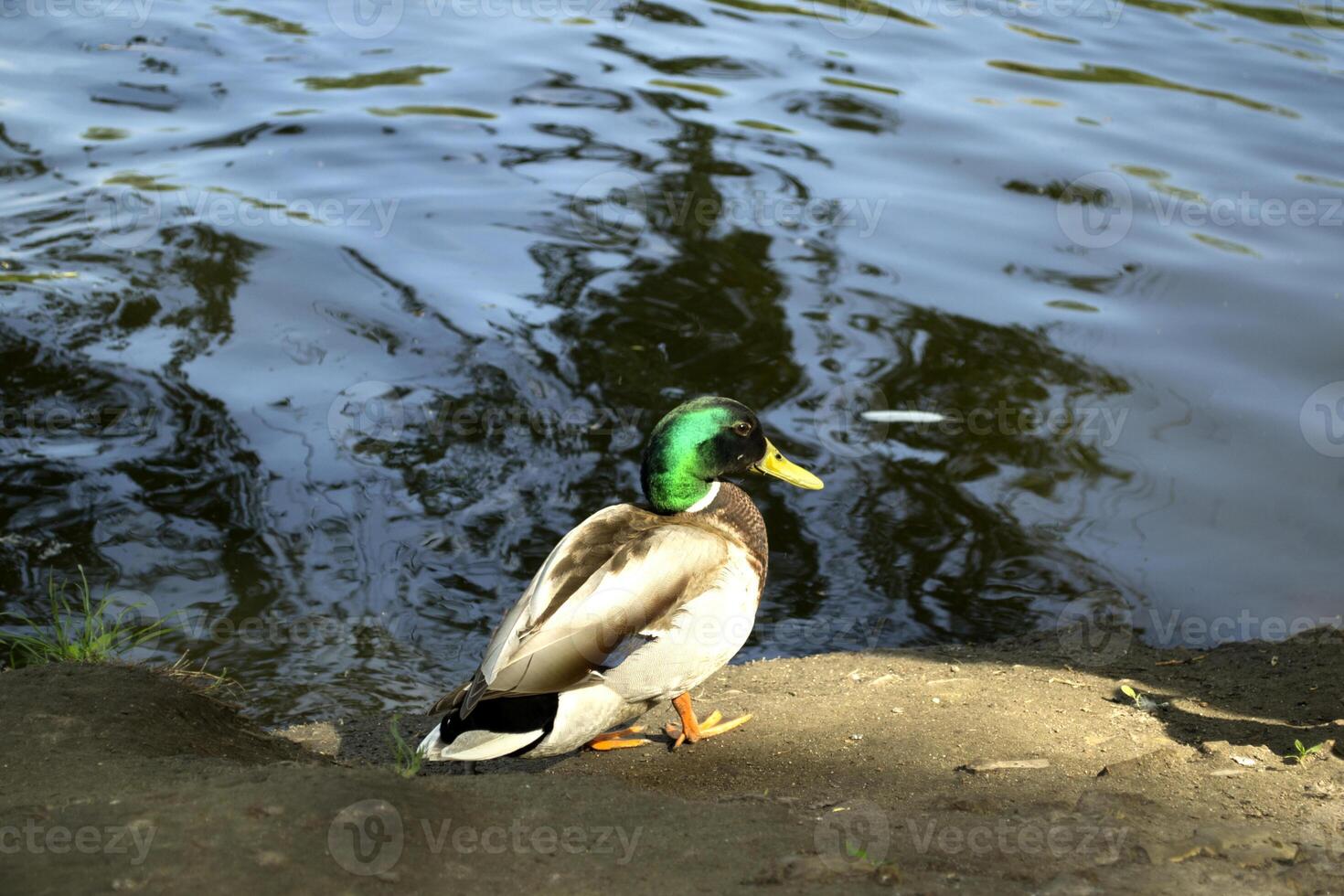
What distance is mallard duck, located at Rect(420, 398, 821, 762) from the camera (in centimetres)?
330

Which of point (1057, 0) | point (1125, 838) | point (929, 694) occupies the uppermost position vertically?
point (1057, 0)

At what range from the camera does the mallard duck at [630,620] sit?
330cm

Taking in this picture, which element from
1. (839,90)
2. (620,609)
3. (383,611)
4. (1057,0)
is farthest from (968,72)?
(620,609)

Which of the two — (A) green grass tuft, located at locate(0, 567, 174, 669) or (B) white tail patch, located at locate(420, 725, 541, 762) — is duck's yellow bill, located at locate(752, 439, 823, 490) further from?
(A) green grass tuft, located at locate(0, 567, 174, 669)

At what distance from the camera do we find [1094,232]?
8000mm

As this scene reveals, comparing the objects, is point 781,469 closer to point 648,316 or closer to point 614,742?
point 614,742

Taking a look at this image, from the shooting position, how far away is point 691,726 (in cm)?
372

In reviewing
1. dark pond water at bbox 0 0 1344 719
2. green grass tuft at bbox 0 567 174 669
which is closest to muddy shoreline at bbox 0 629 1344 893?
green grass tuft at bbox 0 567 174 669

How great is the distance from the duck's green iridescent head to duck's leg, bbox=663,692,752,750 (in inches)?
22.6

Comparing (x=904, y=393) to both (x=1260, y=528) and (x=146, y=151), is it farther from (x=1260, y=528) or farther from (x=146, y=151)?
(x=146, y=151)

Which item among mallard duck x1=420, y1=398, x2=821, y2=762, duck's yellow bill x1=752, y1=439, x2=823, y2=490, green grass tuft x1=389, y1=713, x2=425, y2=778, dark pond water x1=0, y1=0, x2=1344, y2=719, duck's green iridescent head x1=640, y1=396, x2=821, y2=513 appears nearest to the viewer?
green grass tuft x1=389, y1=713, x2=425, y2=778

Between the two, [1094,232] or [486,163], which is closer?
[1094,232]

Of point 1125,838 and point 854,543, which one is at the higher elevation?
point 1125,838

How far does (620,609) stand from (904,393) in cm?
334
